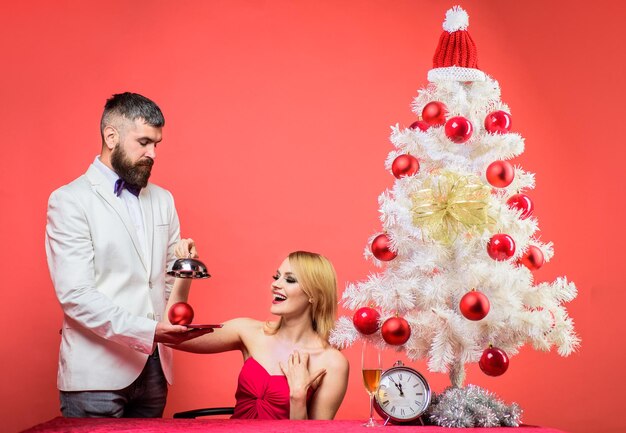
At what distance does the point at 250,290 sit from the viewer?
17.0ft

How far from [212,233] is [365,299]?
1.77 meters

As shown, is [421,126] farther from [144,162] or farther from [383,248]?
[144,162]

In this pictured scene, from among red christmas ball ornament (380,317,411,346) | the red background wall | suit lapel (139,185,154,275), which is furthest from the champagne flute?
the red background wall

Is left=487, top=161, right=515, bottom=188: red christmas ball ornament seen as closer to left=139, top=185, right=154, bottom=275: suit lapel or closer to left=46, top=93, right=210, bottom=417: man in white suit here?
left=46, top=93, right=210, bottom=417: man in white suit

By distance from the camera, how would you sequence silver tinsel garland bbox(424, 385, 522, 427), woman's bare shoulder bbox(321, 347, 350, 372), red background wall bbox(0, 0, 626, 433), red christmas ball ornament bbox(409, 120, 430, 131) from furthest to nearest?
red background wall bbox(0, 0, 626, 433) < woman's bare shoulder bbox(321, 347, 350, 372) < red christmas ball ornament bbox(409, 120, 430, 131) < silver tinsel garland bbox(424, 385, 522, 427)

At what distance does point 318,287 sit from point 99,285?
3.12ft

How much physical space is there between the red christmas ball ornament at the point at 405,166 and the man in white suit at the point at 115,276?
3.32 ft

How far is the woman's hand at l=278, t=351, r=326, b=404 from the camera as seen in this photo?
12.7 feet

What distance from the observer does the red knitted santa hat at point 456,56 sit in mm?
3746

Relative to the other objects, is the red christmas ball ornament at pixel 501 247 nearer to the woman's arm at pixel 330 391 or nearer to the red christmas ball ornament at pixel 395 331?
the red christmas ball ornament at pixel 395 331

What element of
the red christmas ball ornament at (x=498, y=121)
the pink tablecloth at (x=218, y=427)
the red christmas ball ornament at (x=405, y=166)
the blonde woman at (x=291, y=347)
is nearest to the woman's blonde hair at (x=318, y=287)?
the blonde woman at (x=291, y=347)

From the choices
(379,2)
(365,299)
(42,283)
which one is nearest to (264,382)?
(365,299)

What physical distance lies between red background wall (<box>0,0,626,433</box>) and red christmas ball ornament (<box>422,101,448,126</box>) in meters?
1.63

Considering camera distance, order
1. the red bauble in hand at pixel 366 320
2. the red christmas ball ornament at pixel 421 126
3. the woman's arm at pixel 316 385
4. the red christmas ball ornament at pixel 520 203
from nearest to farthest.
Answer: the red bauble in hand at pixel 366 320, the red christmas ball ornament at pixel 520 203, the red christmas ball ornament at pixel 421 126, the woman's arm at pixel 316 385
